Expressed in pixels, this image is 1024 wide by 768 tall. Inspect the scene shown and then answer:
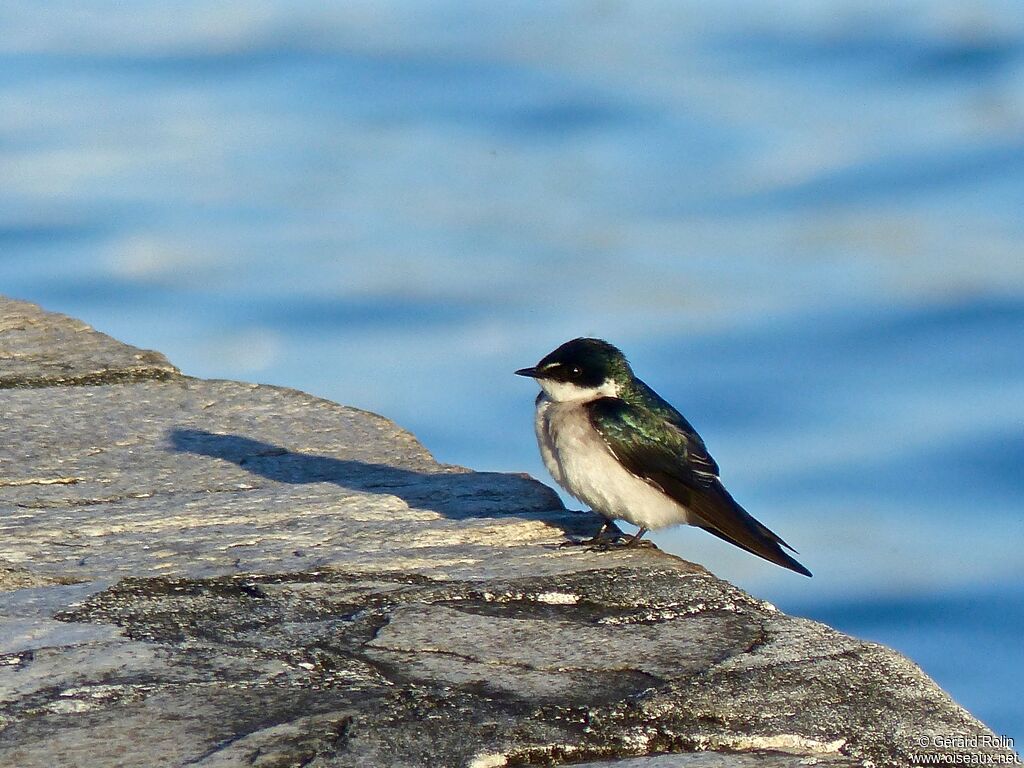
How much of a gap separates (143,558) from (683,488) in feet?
5.38

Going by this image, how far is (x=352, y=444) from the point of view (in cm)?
514

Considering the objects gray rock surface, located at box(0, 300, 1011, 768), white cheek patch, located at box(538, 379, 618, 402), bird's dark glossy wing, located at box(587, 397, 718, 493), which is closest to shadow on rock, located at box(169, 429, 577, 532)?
gray rock surface, located at box(0, 300, 1011, 768)

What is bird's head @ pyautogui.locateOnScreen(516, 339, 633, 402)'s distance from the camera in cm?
513

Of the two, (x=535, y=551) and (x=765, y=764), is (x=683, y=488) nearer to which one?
(x=535, y=551)

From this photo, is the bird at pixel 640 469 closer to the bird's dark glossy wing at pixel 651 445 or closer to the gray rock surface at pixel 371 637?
the bird's dark glossy wing at pixel 651 445

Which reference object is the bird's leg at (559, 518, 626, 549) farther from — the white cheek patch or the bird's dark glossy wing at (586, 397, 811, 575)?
the white cheek patch

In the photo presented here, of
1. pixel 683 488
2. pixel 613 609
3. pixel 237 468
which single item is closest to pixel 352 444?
pixel 237 468

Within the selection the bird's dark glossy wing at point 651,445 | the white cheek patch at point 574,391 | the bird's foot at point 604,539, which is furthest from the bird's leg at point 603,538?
the white cheek patch at point 574,391

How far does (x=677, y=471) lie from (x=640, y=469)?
0.13m

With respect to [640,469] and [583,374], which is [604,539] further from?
[583,374]

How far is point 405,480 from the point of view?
4.80 metres

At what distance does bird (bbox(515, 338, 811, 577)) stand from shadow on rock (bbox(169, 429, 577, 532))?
0.10m

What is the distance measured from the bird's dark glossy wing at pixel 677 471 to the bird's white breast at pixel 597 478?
0.03 metres

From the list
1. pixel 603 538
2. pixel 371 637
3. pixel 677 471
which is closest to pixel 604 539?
pixel 603 538
